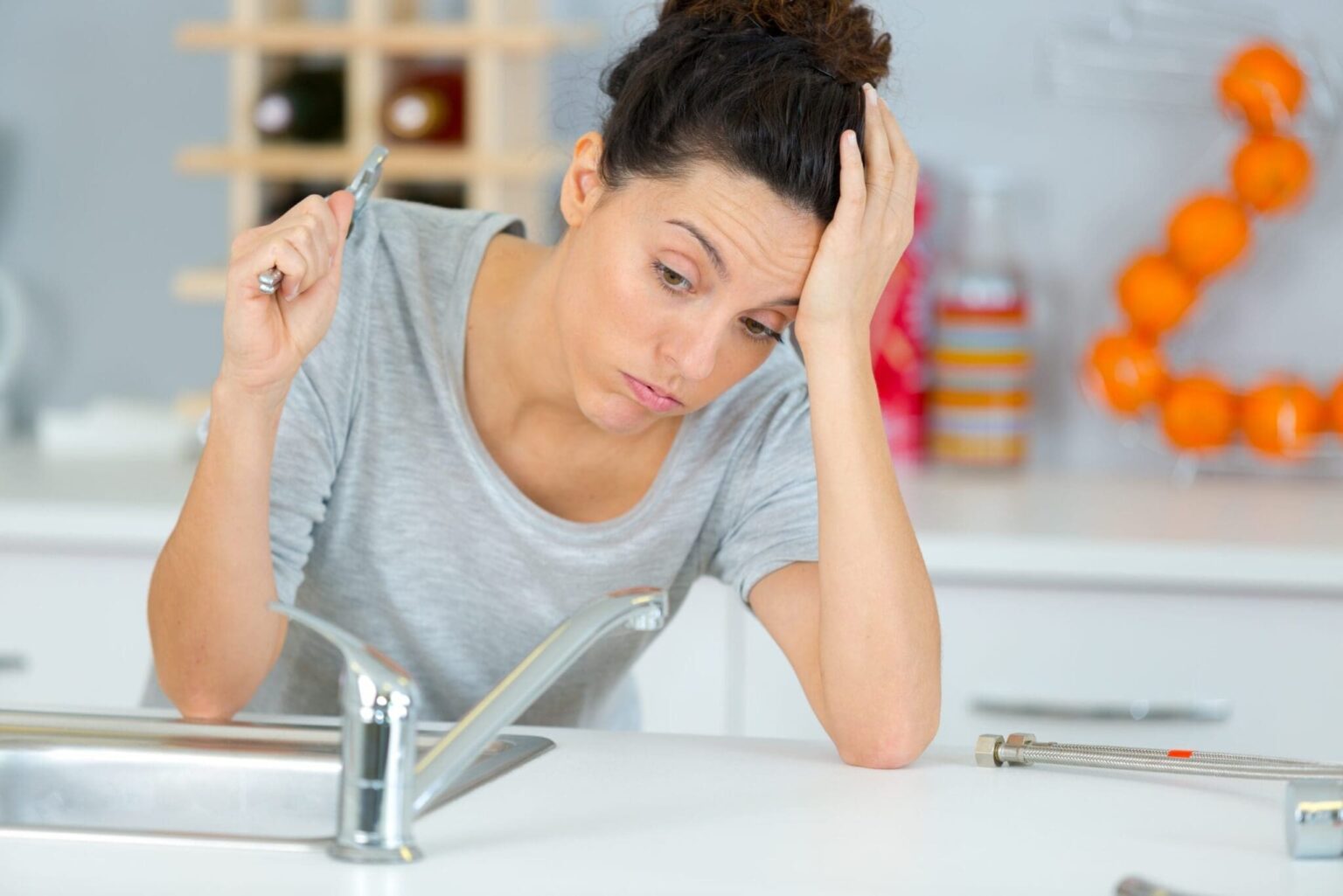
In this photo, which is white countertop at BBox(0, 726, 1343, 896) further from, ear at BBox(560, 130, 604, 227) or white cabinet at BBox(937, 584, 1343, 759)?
white cabinet at BBox(937, 584, 1343, 759)

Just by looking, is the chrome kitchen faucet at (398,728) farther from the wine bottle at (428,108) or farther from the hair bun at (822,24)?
the wine bottle at (428,108)

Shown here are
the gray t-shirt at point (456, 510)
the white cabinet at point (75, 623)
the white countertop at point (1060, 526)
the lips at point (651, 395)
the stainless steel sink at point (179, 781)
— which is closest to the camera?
the stainless steel sink at point (179, 781)

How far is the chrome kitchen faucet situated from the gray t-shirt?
39 centimetres

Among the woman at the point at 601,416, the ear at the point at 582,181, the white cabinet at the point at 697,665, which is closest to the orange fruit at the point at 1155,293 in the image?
the white cabinet at the point at 697,665

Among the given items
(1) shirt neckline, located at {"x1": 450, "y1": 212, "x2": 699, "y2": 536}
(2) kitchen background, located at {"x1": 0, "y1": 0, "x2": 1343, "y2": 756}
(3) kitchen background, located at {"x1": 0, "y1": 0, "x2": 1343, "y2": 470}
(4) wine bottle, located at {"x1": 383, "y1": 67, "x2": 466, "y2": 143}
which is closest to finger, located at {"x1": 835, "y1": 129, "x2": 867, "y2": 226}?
(1) shirt neckline, located at {"x1": 450, "y1": 212, "x2": 699, "y2": 536}

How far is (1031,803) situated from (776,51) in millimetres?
513

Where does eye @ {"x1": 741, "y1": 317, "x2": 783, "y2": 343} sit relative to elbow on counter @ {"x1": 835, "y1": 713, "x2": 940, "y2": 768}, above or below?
above

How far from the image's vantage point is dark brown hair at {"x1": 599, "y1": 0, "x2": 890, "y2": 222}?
1.09 meters

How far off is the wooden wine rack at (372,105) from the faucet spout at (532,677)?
4.15 ft

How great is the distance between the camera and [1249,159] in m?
2.03

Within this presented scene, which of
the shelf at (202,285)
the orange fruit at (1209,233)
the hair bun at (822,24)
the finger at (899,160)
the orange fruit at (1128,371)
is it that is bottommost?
the finger at (899,160)

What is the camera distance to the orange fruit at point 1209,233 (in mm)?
2016

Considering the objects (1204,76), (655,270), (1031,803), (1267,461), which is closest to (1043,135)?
(1204,76)

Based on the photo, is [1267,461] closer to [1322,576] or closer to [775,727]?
[1322,576]
